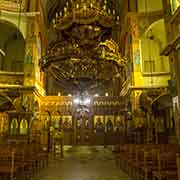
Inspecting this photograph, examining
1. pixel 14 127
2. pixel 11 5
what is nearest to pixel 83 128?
pixel 14 127

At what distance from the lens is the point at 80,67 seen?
8180 millimetres

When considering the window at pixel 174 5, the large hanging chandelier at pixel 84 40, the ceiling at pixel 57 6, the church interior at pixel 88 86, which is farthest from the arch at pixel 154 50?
the large hanging chandelier at pixel 84 40

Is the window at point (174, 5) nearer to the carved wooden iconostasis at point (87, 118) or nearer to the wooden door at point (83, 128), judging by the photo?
the carved wooden iconostasis at point (87, 118)

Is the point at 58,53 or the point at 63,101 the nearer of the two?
the point at 58,53

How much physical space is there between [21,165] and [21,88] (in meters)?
9.77

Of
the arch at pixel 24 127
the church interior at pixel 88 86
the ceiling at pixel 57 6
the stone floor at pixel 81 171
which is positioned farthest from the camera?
the ceiling at pixel 57 6

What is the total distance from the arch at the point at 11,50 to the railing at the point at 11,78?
350 cm

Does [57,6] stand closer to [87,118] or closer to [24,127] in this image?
[87,118]

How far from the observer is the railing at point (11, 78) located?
52.4 ft

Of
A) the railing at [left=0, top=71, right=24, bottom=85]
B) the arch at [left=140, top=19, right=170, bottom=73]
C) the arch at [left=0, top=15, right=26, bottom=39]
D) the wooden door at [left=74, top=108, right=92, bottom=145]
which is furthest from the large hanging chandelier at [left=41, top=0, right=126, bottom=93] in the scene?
the arch at [left=140, top=19, right=170, bottom=73]

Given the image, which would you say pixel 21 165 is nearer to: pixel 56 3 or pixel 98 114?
pixel 98 114

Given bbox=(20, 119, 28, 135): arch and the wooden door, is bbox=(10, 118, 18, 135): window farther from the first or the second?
the wooden door

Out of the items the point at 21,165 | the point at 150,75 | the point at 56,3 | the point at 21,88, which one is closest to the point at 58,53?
the point at 21,165

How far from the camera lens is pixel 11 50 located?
795 inches
